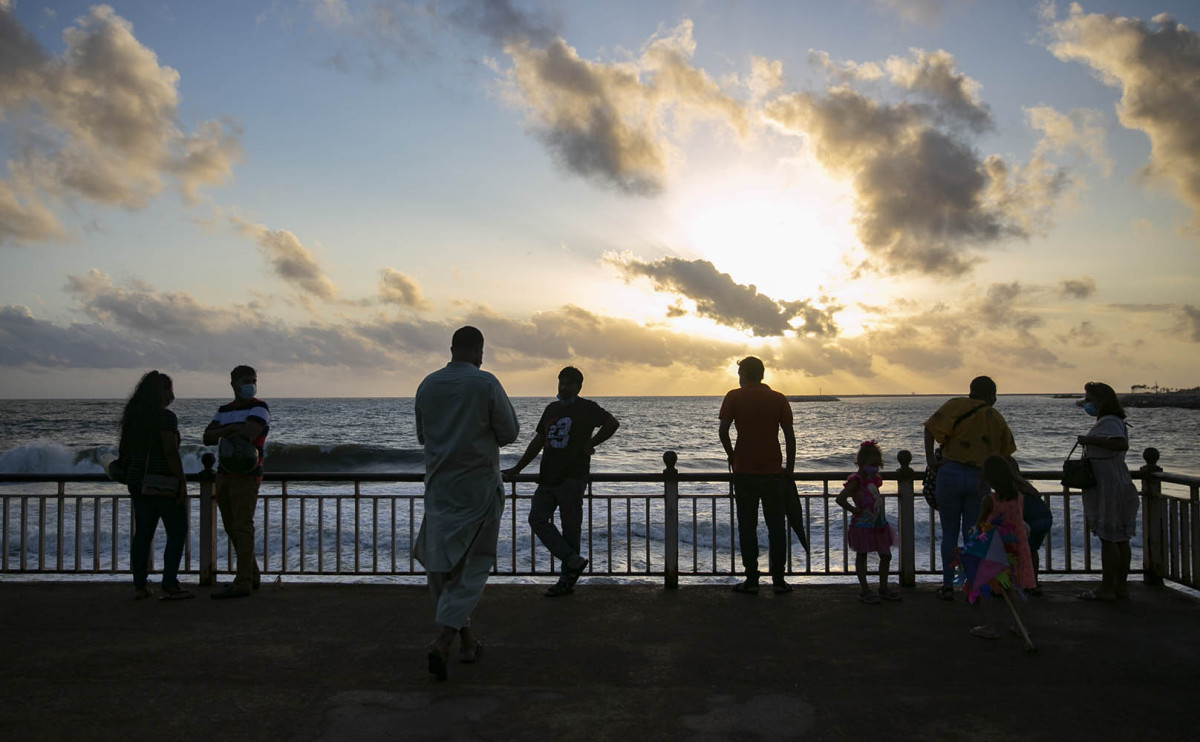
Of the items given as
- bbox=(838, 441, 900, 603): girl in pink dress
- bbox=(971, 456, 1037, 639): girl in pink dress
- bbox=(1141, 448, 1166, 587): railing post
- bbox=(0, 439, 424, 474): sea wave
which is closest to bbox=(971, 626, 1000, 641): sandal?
bbox=(971, 456, 1037, 639): girl in pink dress

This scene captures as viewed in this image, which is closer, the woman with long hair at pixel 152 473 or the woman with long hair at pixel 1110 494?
the woman with long hair at pixel 1110 494

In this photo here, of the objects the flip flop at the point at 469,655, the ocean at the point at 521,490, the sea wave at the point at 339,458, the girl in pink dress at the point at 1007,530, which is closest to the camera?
the flip flop at the point at 469,655

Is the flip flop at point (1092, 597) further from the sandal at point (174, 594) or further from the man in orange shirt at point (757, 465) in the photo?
the sandal at point (174, 594)

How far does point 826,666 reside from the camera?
4566 millimetres

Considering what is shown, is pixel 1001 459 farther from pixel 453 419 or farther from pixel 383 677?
pixel 383 677

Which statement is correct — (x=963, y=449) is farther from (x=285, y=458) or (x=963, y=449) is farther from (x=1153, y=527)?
(x=285, y=458)

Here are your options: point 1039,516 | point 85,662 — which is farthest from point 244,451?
point 1039,516

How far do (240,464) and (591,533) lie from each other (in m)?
3.40

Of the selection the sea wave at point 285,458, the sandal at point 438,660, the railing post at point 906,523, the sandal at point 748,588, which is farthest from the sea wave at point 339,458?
the sandal at point 438,660

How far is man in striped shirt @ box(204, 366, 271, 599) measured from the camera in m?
6.38

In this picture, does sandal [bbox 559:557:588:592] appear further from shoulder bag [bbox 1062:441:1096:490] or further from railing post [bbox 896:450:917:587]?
shoulder bag [bbox 1062:441:1096:490]

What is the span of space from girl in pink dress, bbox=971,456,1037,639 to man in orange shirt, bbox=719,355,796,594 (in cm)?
165

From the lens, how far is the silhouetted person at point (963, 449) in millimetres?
6070

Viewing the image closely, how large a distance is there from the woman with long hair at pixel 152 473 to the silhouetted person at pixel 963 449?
649cm
